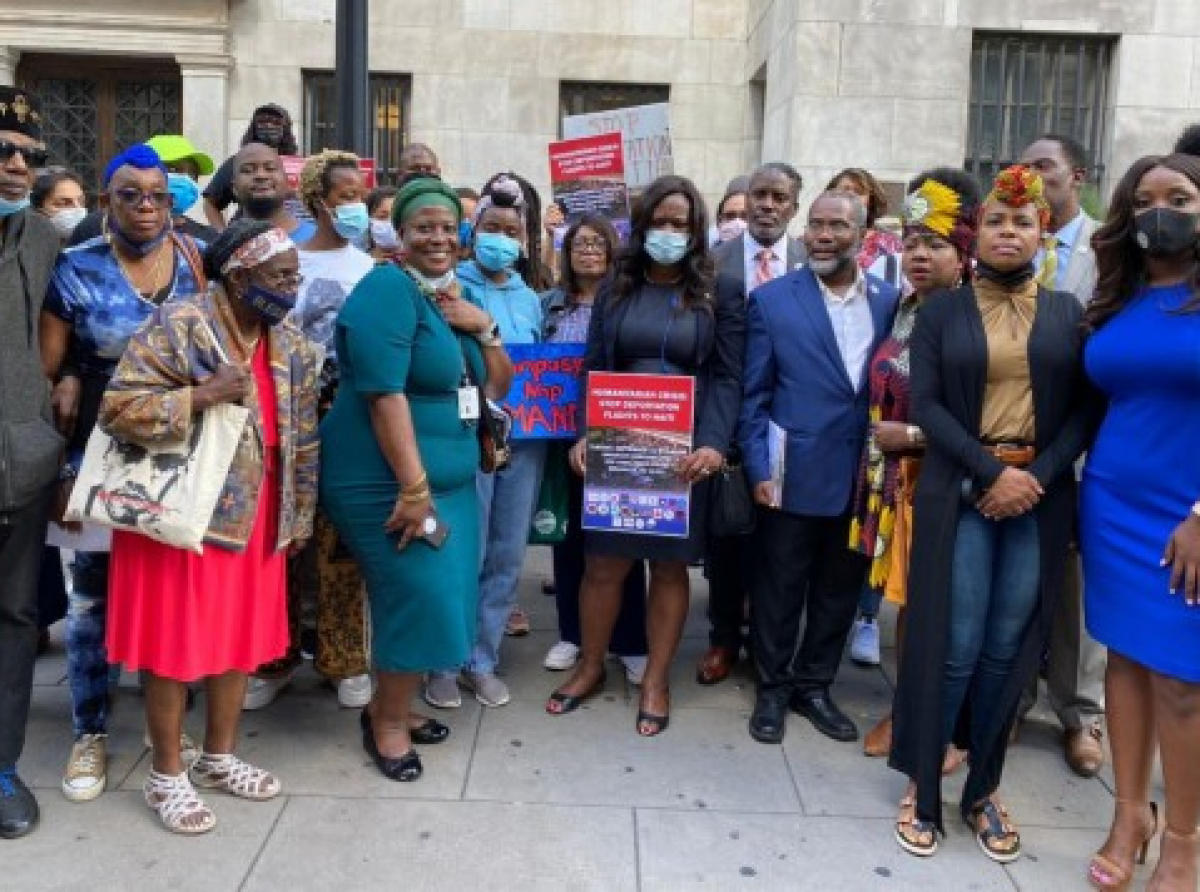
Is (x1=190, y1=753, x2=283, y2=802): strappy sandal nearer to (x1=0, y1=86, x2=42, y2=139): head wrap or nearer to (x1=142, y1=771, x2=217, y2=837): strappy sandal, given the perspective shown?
(x1=142, y1=771, x2=217, y2=837): strappy sandal

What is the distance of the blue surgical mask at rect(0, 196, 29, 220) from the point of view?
328 centimetres

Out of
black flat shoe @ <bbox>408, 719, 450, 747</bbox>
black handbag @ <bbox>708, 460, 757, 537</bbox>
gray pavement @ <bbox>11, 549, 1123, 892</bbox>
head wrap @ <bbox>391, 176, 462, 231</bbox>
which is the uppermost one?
head wrap @ <bbox>391, 176, 462, 231</bbox>

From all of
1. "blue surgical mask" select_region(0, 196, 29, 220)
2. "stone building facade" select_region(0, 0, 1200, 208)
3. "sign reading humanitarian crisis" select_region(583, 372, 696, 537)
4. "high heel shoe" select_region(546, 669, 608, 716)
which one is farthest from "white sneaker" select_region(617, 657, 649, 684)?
"stone building facade" select_region(0, 0, 1200, 208)

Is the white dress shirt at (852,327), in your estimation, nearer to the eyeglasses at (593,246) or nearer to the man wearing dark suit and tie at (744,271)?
the man wearing dark suit and tie at (744,271)

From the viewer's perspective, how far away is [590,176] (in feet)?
18.8

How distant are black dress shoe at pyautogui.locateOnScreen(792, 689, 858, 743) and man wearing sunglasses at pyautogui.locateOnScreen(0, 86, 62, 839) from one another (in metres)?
2.88

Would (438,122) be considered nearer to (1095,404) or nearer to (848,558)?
(848,558)

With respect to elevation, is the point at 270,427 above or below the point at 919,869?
above

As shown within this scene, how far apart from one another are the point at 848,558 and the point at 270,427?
90.5 inches

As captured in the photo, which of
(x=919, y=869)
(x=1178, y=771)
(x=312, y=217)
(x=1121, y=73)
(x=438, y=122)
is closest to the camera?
(x=1178, y=771)

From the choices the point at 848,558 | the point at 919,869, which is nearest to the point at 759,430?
the point at 848,558

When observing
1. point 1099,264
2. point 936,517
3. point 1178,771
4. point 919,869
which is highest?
point 1099,264

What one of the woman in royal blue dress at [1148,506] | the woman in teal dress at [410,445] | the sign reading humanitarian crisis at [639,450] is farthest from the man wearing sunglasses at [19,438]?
the woman in royal blue dress at [1148,506]

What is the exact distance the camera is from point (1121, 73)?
9734 millimetres
